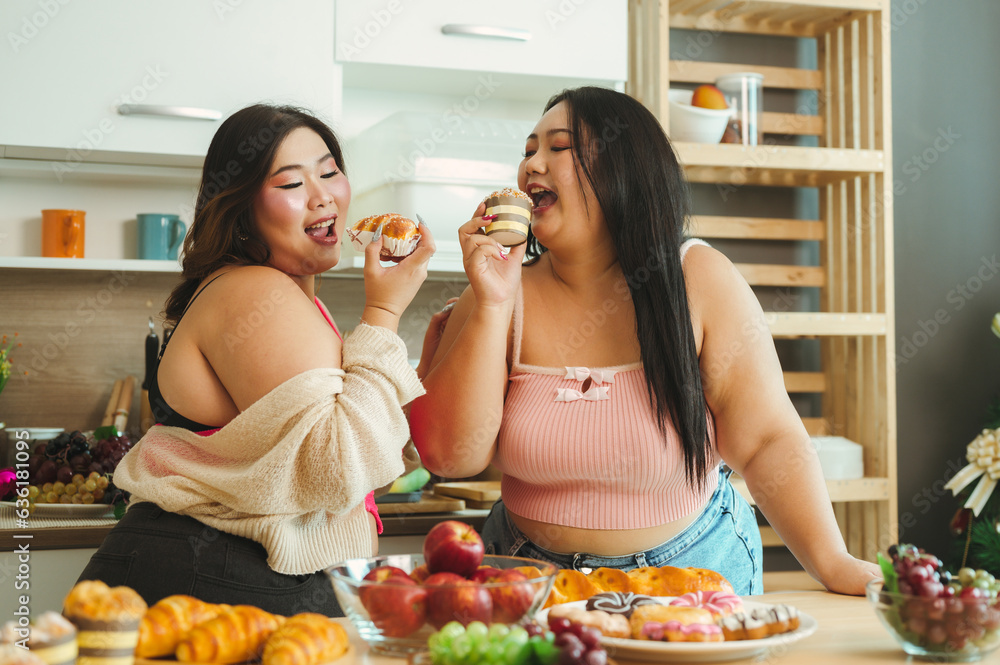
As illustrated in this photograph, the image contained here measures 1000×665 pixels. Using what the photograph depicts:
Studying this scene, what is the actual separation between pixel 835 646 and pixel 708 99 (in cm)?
177

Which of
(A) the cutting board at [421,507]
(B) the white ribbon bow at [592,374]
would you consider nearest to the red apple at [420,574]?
(B) the white ribbon bow at [592,374]

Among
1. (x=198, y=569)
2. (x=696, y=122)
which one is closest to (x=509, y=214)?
(x=198, y=569)

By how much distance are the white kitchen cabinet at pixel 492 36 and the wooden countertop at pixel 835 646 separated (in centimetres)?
164

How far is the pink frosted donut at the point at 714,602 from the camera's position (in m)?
0.77

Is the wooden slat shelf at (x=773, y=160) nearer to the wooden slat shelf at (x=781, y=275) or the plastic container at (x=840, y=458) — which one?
the wooden slat shelf at (x=781, y=275)

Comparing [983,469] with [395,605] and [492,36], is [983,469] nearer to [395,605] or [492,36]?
[492,36]

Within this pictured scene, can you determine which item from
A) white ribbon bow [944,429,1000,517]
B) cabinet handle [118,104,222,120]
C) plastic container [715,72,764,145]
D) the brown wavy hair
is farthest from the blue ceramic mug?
white ribbon bow [944,429,1000,517]

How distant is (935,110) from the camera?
108 inches

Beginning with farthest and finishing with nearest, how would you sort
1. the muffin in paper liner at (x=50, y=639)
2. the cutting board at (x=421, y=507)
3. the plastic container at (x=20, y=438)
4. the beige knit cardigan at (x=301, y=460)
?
the plastic container at (x=20, y=438)
the cutting board at (x=421, y=507)
the beige knit cardigan at (x=301, y=460)
the muffin in paper liner at (x=50, y=639)

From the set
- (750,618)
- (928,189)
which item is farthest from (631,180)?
(928,189)

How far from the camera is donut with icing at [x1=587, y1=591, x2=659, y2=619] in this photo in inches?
30.8

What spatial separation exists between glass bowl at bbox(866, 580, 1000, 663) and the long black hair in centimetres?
58

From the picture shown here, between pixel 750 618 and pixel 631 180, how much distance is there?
0.82 metres

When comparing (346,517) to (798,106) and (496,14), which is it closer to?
Result: (496,14)
